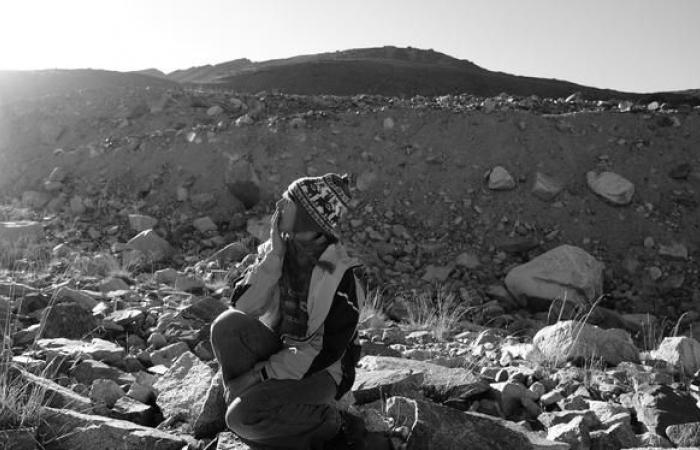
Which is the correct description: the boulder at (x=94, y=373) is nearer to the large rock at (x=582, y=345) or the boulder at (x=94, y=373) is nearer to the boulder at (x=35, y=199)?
the large rock at (x=582, y=345)

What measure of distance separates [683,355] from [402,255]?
14.0 feet

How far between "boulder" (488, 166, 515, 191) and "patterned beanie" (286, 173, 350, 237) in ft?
20.5

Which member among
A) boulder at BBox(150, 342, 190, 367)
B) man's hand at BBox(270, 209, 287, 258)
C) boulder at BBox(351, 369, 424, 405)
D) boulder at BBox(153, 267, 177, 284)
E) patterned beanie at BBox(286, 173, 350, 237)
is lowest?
boulder at BBox(153, 267, 177, 284)

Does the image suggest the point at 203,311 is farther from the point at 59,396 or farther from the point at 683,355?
the point at 683,355

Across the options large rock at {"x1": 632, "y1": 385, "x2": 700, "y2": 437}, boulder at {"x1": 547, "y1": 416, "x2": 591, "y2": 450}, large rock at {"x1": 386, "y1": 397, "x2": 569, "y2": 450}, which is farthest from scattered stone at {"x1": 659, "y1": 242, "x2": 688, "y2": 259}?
large rock at {"x1": 386, "y1": 397, "x2": 569, "y2": 450}

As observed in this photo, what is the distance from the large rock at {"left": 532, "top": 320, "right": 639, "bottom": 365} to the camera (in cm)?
407

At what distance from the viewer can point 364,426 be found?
2826mm

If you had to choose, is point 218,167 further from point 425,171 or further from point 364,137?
point 425,171

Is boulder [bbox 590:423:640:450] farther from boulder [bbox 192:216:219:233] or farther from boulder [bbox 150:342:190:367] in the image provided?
boulder [bbox 192:216:219:233]

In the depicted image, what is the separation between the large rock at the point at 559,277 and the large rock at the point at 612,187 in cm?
145

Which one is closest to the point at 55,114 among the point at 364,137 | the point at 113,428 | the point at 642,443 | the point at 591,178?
the point at 364,137

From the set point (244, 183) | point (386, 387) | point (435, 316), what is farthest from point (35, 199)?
point (386, 387)

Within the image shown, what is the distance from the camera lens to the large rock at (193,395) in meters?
2.91

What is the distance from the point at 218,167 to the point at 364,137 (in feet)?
7.15
